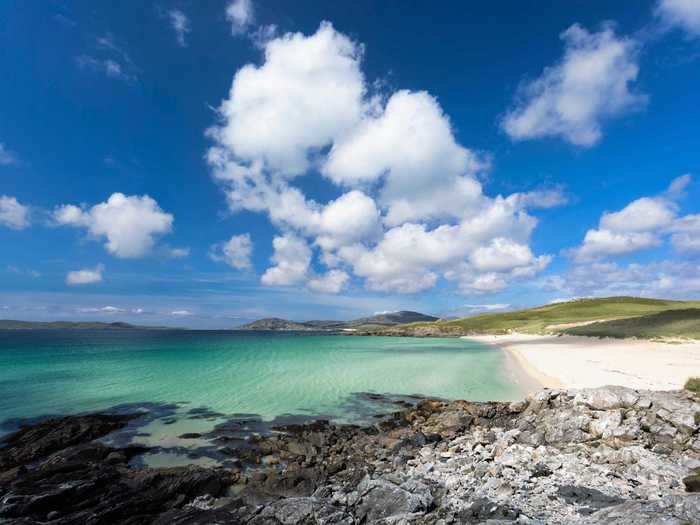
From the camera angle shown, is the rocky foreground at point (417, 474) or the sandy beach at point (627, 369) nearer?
the rocky foreground at point (417, 474)

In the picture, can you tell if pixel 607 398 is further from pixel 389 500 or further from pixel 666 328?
A: pixel 666 328

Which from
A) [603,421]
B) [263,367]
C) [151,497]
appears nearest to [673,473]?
[603,421]

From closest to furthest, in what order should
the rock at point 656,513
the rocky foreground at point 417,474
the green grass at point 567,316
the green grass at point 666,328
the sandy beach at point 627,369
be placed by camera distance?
1. the rock at point 656,513
2. the rocky foreground at point 417,474
3. the sandy beach at point 627,369
4. the green grass at point 666,328
5. the green grass at point 567,316

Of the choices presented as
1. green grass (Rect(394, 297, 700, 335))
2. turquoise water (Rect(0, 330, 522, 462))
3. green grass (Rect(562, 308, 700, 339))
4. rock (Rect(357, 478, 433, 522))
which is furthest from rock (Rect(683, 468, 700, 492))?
green grass (Rect(394, 297, 700, 335))

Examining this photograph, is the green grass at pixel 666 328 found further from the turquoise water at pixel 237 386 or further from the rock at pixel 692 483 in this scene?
the rock at pixel 692 483

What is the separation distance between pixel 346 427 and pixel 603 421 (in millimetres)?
11394

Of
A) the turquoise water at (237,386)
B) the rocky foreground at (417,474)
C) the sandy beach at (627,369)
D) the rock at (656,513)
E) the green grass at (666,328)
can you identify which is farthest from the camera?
the green grass at (666,328)

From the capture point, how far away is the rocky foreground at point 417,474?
894 cm

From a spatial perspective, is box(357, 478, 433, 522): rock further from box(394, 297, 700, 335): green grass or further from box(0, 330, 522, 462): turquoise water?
box(394, 297, 700, 335): green grass

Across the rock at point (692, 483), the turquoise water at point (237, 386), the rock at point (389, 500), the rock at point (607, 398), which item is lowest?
the turquoise water at point (237, 386)

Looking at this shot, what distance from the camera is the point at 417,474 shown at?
11406mm

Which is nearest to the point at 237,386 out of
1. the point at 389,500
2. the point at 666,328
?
the point at 389,500

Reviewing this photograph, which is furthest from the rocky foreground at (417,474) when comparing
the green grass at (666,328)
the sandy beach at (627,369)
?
the green grass at (666,328)

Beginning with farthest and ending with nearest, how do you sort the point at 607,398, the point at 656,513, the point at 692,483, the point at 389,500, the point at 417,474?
the point at 607,398
the point at 417,474
the point at 389,500
the point at 692,483
the point at 656,513
